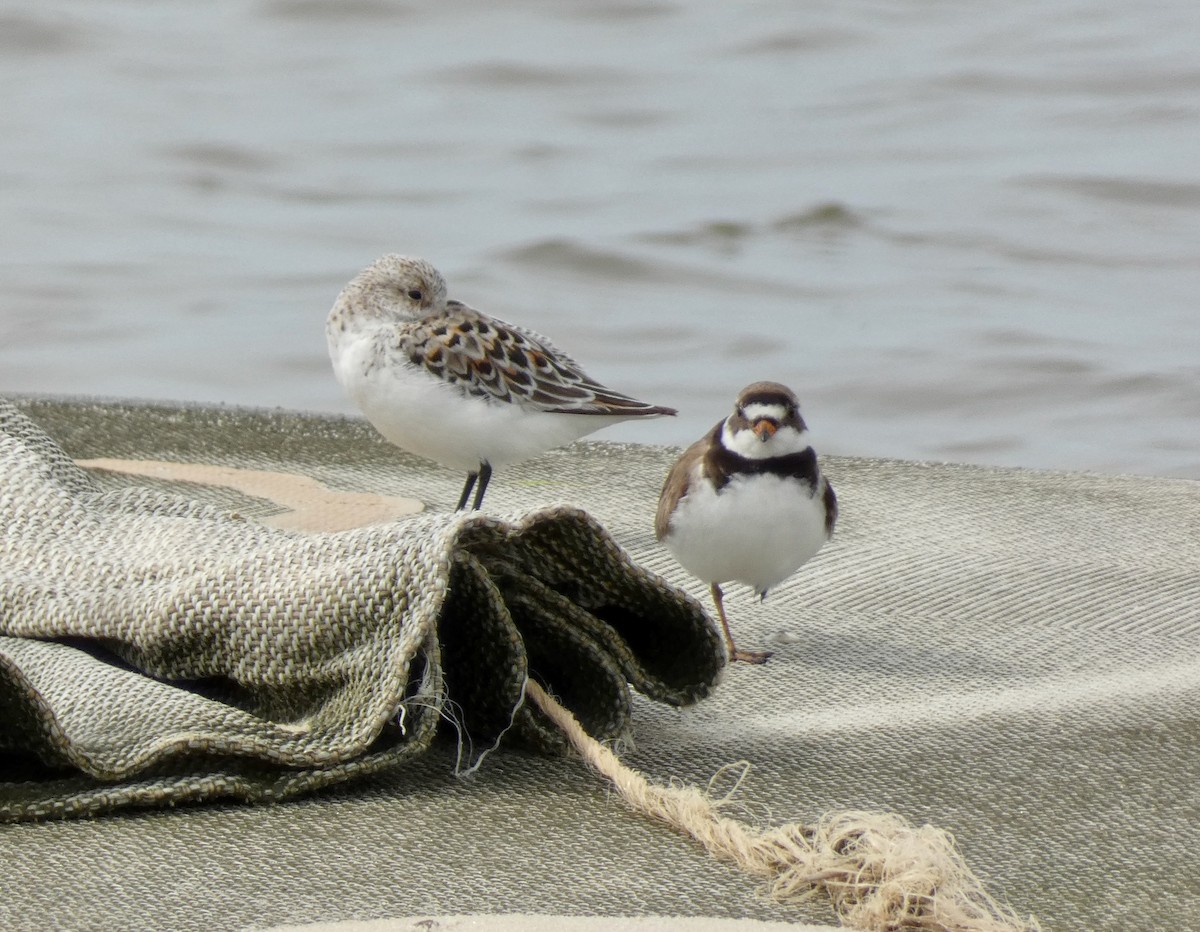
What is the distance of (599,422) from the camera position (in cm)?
454

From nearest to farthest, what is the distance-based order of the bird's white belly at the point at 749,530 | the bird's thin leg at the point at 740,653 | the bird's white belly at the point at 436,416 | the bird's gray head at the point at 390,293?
the bird's thin leg at the point at 740,653 → the bird's white belly at the point at 749,530 → the bird's white belly at the point at 436,416 → the bird's gray head at the point at 390,293

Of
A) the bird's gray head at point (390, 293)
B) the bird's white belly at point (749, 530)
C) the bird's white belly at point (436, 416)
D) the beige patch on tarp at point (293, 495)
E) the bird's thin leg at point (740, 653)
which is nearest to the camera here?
the bird's thin leg at point (740, 653)

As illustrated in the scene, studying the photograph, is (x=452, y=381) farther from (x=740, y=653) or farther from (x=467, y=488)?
(x=740, y=653)

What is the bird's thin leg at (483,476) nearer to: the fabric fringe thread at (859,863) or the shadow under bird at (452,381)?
the shadow under bird at (452,381)

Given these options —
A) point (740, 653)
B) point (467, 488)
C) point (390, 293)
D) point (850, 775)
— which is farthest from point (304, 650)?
point (390, 293)

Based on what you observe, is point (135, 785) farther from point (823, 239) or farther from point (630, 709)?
point (823, 239)

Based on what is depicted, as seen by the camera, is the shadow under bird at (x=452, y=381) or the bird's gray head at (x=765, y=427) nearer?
the bird's gray head at (x=765, y=427)

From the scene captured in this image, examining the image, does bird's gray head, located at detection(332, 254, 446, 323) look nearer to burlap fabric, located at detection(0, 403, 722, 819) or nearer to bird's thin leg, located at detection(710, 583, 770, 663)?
bird's thin leg, located at detection(710, 583, 770, 663)

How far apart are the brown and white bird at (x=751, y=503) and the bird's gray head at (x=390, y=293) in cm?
108

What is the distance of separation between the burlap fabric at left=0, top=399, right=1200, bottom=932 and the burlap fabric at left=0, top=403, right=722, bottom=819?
0.08 m

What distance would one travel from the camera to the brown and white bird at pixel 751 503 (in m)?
3.54

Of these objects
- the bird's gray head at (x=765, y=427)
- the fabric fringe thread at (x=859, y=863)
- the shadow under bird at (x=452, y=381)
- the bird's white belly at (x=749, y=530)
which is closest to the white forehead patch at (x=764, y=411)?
the bird's gray head at (x=765, y=427)

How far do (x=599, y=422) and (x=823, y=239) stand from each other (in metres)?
7.28

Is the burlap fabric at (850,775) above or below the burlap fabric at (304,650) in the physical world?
below
